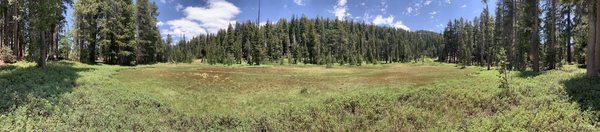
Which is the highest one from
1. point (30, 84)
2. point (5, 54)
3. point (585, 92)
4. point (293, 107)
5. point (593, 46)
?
point (593, 46)

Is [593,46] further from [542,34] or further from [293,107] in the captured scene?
[542,34]

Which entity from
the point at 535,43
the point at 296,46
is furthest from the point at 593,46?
the point at 296,46

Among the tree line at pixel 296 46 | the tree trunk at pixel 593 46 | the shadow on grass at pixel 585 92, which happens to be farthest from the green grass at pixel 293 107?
the tree line at pixel 296 46

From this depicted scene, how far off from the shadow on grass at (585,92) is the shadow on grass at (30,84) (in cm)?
2578

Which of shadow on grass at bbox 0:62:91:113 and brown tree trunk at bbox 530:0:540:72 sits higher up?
brown tree trunk at bbox 530:0:540:72

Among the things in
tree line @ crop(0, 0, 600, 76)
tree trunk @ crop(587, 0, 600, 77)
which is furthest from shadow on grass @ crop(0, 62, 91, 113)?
tree trunk @ crop(587, 0, 600, 77)

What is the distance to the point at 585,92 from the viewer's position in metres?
21.0

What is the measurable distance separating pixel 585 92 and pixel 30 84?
29436 millimetres

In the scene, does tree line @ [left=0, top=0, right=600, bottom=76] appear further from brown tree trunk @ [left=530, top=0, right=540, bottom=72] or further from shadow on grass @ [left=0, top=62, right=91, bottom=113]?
shadow on grass @ [left=0, top=62, right=91, bottom=113]

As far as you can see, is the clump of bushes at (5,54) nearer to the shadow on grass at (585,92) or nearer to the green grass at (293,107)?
the green grass at (293,107)

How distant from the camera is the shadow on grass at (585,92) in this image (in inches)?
750

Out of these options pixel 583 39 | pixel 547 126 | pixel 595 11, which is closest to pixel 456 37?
pixel 583 39

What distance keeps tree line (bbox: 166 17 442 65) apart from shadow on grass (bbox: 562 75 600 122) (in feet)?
255

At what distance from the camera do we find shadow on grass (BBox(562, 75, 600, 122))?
750 inches
